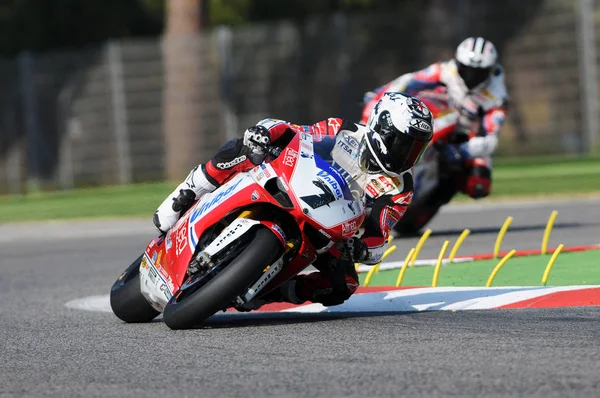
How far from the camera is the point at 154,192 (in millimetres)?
23453

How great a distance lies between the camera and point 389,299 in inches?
320

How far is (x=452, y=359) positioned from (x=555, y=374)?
62cm

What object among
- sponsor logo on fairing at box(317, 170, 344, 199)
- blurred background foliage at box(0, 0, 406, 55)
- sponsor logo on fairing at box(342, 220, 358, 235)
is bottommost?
blurred background foliage at box(0, 0, 406, 55)

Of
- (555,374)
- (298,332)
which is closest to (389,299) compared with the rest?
(298,332)

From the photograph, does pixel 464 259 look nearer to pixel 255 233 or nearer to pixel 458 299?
pixel 458 299

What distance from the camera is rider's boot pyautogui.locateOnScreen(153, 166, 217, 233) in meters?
7.70

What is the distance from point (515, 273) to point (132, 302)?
2.98m

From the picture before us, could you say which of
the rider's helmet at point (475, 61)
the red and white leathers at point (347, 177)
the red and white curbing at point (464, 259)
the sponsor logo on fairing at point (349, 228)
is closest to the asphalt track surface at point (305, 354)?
the red and white leathers at point (347, 177)

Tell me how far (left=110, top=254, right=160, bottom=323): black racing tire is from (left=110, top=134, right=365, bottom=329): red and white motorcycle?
370 millimetres

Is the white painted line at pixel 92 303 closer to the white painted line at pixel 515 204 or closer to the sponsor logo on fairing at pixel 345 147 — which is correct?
the sponsor logo on fairing at pixel 345 147

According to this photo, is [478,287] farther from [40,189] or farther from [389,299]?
[40,189]

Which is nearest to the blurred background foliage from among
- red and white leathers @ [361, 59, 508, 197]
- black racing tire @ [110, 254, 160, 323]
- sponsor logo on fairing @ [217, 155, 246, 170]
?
red and white leathers @ [361, 59, 508, 197]

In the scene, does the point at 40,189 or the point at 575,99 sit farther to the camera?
the point at 40,189

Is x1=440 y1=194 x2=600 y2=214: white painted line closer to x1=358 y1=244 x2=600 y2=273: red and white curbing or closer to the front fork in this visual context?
x1=358 y1=244 x2=600 y2=273: red and white curbing
